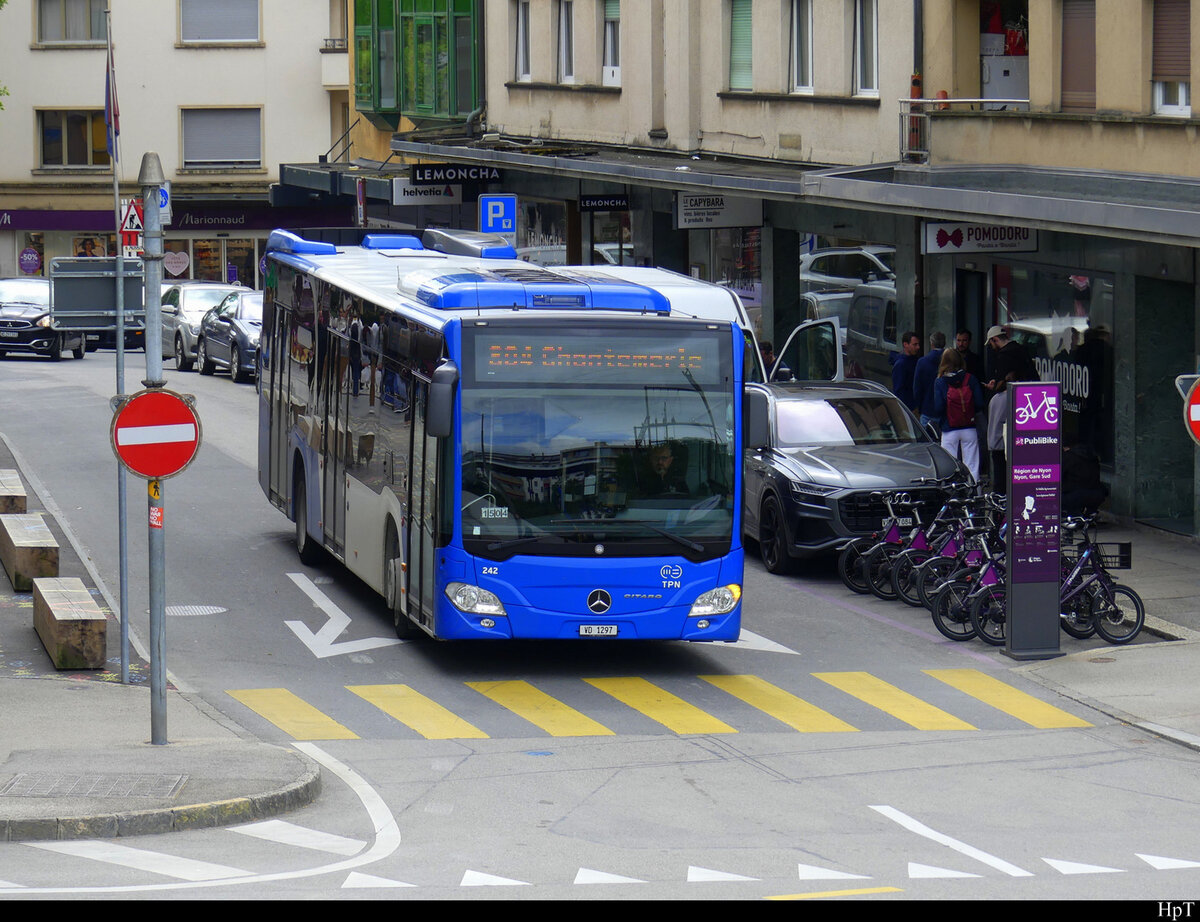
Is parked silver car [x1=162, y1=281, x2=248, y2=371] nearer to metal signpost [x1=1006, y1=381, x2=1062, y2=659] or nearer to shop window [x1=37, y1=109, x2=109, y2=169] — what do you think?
shop window [x1=37, y1=109, x2=109, y2=169]

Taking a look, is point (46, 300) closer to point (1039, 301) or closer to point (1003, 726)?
point (1039, 301)

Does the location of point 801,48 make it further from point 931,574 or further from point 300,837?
point 300,837

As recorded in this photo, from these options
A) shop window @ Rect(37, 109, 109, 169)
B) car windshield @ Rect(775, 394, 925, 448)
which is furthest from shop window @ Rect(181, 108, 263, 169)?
car windshield @ Rect(775, 394, 925, 448)

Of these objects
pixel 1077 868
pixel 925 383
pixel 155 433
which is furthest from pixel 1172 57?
pixel 1077 868

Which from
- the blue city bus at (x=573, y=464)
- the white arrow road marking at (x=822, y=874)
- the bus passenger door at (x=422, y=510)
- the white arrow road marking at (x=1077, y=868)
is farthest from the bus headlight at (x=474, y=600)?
the white arrow road marking at (x=1077, y=868)

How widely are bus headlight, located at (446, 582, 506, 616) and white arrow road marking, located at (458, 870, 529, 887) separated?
16.5ft

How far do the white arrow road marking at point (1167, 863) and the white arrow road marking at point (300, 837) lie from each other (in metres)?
3.93

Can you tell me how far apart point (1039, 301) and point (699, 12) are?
1006 centimetres

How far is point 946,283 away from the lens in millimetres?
25234

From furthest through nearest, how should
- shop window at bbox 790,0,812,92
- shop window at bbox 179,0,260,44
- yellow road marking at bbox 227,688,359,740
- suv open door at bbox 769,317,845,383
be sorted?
shop window at bbox 179,0,260,44, shop window at bbox 790,0,812,92, suv open door at bbox 769,317,845,383, yellow road marking at bbox 227,688,359,740

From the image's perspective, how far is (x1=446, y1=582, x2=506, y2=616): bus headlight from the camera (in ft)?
45.9

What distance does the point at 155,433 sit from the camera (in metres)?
11.6

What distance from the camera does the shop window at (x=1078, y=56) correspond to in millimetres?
21688

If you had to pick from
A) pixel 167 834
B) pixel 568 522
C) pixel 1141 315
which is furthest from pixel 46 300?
pixel 167 834
